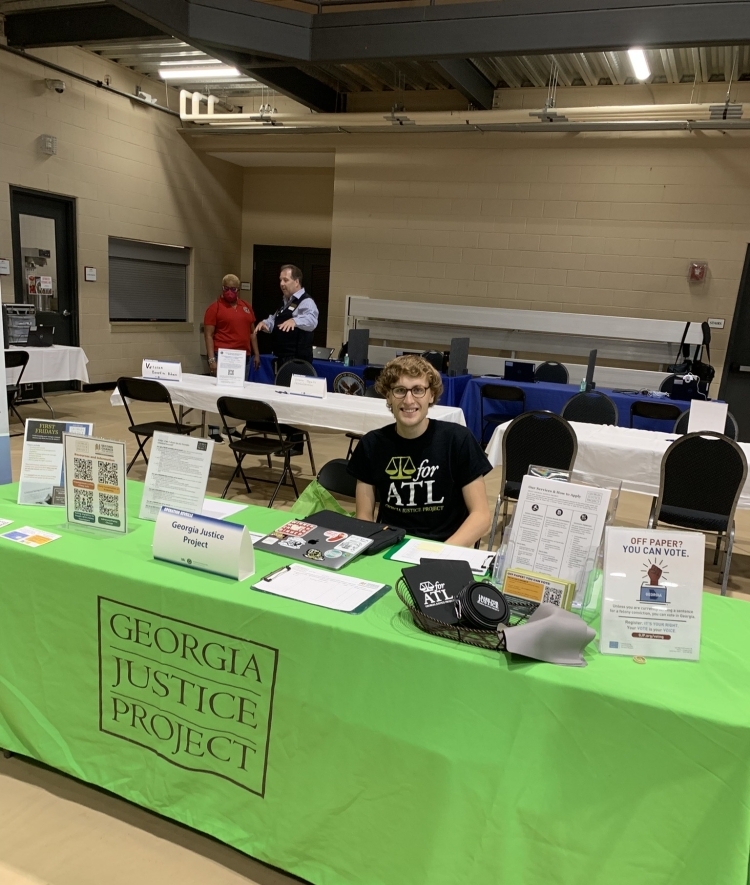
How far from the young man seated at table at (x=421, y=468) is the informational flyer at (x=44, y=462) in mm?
933

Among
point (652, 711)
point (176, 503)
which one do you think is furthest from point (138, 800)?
point (652, 711)

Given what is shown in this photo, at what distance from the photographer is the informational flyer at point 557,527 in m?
1.41

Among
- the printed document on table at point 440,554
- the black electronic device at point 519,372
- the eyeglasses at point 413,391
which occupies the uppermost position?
the eyeglasses at point 413,391

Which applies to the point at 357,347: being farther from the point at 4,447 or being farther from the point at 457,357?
the point at 4,447

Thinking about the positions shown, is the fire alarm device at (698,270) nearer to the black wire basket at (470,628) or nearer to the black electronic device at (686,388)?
the black electronic device at (686,388)

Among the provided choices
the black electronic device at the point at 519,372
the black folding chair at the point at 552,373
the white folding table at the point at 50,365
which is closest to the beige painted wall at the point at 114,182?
the white folding table at the point at 50,365

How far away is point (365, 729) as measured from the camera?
1.35 metres

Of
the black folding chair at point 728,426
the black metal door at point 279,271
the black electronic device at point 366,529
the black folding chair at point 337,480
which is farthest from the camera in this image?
the black metal door at point 279,271

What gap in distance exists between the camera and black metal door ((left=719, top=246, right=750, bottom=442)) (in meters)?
7.45

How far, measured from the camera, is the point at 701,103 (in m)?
7.27

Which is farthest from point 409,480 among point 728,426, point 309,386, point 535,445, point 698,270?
point 698,270

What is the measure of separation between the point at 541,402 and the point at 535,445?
252 cm

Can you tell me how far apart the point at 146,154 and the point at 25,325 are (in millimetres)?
3890

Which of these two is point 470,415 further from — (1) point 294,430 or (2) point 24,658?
(2) point 24,658
